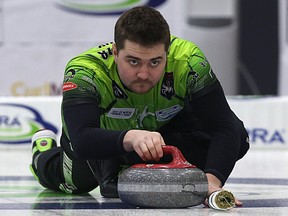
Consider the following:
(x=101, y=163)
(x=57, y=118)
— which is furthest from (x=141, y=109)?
(x=57, y=118)

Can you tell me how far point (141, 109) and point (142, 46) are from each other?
1.79 feet

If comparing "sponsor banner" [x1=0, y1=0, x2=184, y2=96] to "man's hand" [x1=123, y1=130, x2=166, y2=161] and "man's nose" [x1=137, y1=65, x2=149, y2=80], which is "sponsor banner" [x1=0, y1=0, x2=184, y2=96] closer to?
"man's nose" [x1=137, y1=65, x2=149, y2=80]

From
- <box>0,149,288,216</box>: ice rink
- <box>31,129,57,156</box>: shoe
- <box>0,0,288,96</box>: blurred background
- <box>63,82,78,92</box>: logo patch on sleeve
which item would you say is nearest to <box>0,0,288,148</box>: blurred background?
<box>0,0,288,96</box>: blurred background

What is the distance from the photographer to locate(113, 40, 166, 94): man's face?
4203 mm

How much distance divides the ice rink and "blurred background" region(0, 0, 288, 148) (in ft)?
2.24

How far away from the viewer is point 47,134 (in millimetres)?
5844

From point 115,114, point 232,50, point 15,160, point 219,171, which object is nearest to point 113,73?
point 115,114

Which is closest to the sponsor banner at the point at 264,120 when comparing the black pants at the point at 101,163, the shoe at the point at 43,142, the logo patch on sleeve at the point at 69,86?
the shoe at the point at 43,142

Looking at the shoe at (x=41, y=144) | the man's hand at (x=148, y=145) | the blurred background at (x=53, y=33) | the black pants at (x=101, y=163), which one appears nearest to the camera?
the man's hand at (x=148, y=145)

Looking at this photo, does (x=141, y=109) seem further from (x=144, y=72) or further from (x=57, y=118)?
(x=57, y=118)

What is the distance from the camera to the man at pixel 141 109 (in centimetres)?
421

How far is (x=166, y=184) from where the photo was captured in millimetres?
4105

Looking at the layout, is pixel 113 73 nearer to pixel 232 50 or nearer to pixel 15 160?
pixel 15 160

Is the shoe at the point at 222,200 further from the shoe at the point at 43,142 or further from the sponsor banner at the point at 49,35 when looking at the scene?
the sponsor banner at the point at 49,35
